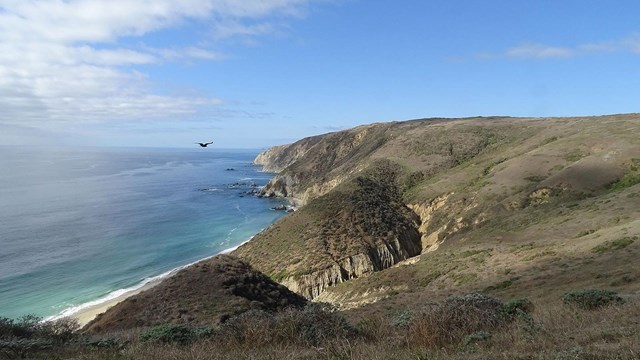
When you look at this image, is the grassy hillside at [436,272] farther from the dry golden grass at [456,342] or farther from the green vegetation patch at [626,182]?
the green vegetation patch at [626,182]

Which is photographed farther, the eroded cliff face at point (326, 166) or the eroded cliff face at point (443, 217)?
the eroded cliff face at point (326, 166)

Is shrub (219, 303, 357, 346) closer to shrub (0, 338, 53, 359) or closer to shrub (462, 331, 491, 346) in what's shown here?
shrub (462, 331, 491, 346)

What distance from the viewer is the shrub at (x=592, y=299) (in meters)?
13.7

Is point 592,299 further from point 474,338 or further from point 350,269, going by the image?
point 350,269

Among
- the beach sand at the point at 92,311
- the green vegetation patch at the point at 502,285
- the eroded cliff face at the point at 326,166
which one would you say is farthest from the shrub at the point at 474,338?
the eroded cliff face at the point at 326,166

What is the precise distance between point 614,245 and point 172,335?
2844 centimetres

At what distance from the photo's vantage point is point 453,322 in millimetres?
10430

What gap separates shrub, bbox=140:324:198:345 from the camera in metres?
11.7

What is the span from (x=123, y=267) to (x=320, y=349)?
5658 centimetres

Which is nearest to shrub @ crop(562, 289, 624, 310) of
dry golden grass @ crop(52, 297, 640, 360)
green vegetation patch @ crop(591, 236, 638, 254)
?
dry golden grass @ crop(52, 297, 640, 360)

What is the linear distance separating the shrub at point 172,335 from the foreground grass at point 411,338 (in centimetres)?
3

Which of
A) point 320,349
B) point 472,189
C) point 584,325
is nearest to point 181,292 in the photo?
point 320,349

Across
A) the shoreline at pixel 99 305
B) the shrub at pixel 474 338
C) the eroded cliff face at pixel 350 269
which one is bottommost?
the shoreline at pixel 99 305

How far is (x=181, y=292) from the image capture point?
2655 centimetres
